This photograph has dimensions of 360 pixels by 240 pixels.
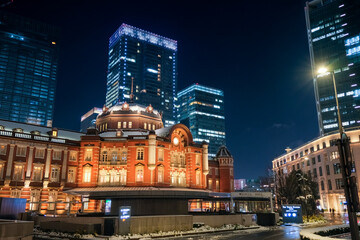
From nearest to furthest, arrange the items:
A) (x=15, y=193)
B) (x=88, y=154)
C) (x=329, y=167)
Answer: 1. (x=15, y=193)
2. (x=88, y=154)
3. (x=329, y=167)

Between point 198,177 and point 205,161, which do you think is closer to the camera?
point 198,177

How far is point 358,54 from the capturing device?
136375mm

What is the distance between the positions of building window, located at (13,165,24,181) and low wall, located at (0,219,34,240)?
40864 mm

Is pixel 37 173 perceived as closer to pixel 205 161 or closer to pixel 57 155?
pixel 57 155

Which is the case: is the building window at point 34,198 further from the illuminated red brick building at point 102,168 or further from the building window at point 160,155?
the building window at point 160,155

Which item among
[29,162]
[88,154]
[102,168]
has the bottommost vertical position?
[102,168]

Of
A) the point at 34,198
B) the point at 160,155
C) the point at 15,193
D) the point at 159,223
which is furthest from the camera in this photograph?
the point at 160,155

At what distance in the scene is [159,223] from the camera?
3309 centimetres

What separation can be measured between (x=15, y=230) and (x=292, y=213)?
38151mm

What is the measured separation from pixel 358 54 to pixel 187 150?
107371 millimetres

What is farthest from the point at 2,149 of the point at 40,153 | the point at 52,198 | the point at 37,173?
the point at 52,198

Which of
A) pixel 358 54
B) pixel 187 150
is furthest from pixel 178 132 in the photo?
pixel 358 54

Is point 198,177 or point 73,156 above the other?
point 73,156

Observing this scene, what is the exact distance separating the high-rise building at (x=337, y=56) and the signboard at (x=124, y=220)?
398 feet
